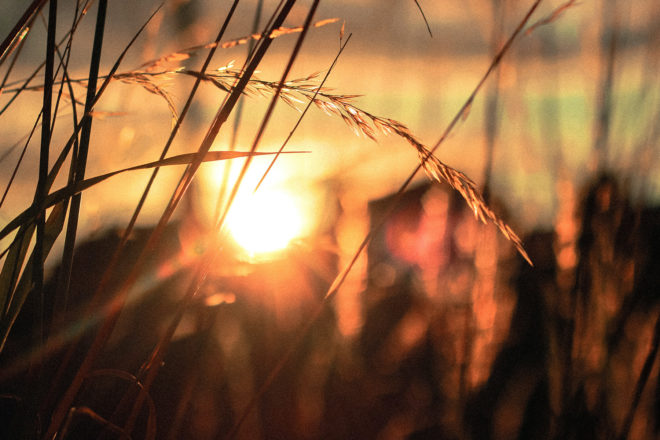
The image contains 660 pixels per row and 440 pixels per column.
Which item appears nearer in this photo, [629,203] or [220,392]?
[629,203]

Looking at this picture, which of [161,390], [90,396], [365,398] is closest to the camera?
[90,396]

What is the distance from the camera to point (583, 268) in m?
1.16

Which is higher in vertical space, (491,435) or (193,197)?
(193,197)

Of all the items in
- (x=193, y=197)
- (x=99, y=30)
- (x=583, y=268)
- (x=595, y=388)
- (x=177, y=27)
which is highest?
(x=177, y=27)

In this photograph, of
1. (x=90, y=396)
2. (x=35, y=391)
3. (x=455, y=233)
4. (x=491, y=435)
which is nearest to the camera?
(x=35, y=391)

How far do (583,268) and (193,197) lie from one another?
0.87 metres

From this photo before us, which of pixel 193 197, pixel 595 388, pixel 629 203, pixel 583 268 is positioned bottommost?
pixel 595 388

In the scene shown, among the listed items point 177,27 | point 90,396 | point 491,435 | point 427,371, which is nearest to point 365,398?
point 427,371

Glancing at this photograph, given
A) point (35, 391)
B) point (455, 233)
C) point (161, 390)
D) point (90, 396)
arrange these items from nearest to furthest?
point (35, 391) < point (90, 396) < point (455, 233) < point (161, 390)

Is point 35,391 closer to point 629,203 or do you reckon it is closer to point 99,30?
point 99,30

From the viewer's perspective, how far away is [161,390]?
6.52 feet

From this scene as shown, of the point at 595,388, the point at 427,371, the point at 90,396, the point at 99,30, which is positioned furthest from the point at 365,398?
the point at 99,30

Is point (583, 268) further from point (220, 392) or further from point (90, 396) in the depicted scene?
point (220, 392)

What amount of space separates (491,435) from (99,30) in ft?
4.33
